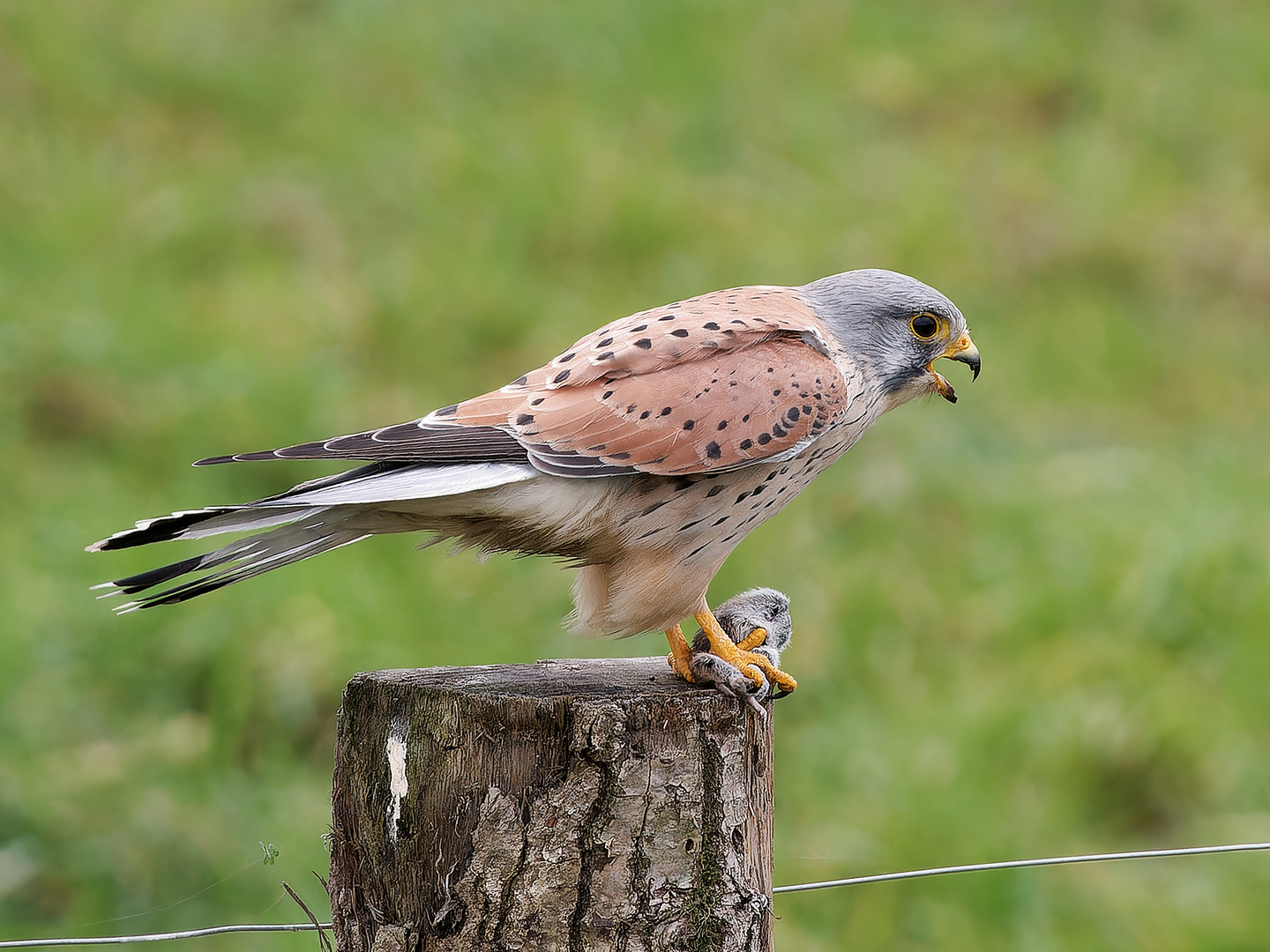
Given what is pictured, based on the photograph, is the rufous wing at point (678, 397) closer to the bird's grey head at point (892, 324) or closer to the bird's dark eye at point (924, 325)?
the bird's grey head at point (892, 324)

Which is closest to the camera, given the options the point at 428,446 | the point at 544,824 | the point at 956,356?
the point at 544,824

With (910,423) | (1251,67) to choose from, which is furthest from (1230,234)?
(910,423)

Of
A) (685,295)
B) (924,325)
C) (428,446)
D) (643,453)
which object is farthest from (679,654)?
(685,295)

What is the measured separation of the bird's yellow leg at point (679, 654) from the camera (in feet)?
9.39

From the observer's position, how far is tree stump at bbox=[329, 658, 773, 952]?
2.22m

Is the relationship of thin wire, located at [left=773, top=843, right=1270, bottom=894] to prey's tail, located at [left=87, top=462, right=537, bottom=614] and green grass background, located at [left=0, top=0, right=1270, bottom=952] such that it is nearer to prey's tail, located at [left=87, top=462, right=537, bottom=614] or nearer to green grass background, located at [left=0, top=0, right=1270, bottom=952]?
prey's tail, located at [left=87, top=462, right=537, bottom=614]

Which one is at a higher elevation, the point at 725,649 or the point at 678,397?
the point at 678,397

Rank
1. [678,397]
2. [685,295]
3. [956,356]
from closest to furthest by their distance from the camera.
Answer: [678,397] → [956,356] → [685,295]

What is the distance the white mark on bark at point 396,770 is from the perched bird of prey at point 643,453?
46 cm

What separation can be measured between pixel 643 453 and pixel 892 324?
792 mm

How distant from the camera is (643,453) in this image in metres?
2.75

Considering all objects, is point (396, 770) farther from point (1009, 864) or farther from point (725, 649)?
point (1009, 864)

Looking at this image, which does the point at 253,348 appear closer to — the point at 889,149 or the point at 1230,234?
the point at 889,149

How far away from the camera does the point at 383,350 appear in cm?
746
